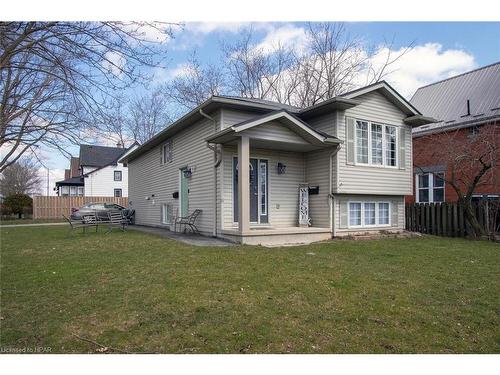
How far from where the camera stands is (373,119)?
40.8 feet

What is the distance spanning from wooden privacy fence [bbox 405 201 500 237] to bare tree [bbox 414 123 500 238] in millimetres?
294

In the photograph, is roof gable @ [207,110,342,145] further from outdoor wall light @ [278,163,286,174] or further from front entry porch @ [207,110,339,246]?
outdoor wall light @ [278,163,286,174]

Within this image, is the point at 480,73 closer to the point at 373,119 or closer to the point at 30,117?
the point at 373,119

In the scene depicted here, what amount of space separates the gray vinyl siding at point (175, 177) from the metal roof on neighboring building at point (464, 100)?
12045 mm

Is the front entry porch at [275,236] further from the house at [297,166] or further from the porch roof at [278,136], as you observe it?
the porch roof at [278,136]

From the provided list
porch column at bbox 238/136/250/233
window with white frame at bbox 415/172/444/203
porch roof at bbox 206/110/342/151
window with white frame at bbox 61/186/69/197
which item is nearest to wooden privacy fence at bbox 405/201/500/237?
window with white frame at bbox 415/172/444/203

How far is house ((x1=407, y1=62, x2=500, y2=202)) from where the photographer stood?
54.6ft

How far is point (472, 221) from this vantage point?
12.4 metres

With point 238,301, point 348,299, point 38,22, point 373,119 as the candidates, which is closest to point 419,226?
point 373,119

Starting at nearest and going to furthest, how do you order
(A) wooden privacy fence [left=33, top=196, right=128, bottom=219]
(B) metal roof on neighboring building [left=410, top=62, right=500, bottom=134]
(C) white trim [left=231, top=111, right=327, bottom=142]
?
(C) white trim [left=231, top=111, right=327, bottom=142] < (B) metal roof on neighboring building [left=410, top=62, right=500, bottom=134] < (A) wooden privacy fence [left=33, top=196, right=128, bottom=219]

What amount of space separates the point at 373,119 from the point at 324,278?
26.1ft

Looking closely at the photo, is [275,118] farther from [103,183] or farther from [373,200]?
[103,183]

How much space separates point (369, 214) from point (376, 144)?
2.42 meters

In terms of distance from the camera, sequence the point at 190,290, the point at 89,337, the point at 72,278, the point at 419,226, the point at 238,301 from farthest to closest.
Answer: the point at 419,226, the point at 72,278, the point at 190,290, the point at 238,301, the point at 89,337
